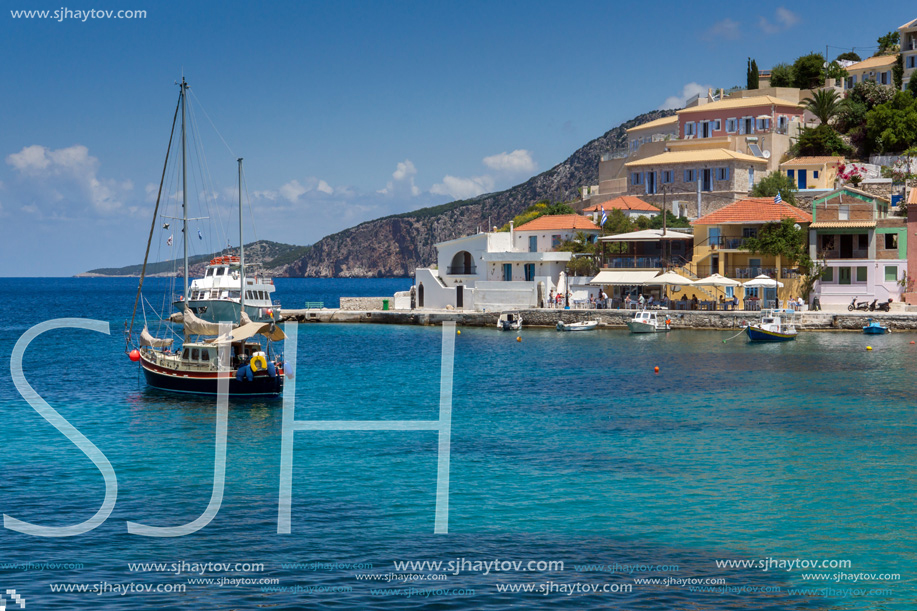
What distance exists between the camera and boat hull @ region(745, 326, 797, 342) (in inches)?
2189

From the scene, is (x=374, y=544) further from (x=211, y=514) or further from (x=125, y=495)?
(x=125, y=495)

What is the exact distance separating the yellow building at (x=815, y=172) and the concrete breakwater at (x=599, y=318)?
2139 centimetres

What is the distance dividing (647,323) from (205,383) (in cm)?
3546

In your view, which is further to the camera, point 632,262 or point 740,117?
point 740,117

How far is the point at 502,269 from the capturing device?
76062 millimetres

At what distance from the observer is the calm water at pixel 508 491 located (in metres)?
14.6

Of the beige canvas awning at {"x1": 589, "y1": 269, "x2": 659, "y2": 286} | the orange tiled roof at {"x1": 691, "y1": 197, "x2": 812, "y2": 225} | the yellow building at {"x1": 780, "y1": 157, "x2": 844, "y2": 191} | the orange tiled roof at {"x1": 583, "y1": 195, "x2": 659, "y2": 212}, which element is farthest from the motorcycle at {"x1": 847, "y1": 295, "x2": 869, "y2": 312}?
the orange tiled roof at {"x1": 583, "y1": 195, "x2": 659, "y2": 212}

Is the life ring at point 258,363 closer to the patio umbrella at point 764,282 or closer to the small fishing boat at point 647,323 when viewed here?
the small fishing boat at point 647,323

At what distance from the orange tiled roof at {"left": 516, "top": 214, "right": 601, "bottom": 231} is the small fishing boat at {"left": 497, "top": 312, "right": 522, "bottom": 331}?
9958mm

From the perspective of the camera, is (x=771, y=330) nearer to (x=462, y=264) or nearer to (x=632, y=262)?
(x=632, y=262)

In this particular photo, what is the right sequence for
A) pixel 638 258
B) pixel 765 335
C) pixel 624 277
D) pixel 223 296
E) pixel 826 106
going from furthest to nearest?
pixel 826 106, pixel 638 258, pixel 624 277, pixel 223 296, pixel 765 335

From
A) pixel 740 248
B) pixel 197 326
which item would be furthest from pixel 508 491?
pixel 740 248

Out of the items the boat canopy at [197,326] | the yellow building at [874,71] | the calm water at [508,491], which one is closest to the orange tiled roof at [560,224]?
the calm water at [508,491]

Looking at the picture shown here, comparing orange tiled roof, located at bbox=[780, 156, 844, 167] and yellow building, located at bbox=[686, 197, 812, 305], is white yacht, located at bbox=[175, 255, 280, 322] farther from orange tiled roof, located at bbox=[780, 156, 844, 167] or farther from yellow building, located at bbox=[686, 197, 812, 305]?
orange tiled roof, located at bbox=[780, 156, 844, 167]
